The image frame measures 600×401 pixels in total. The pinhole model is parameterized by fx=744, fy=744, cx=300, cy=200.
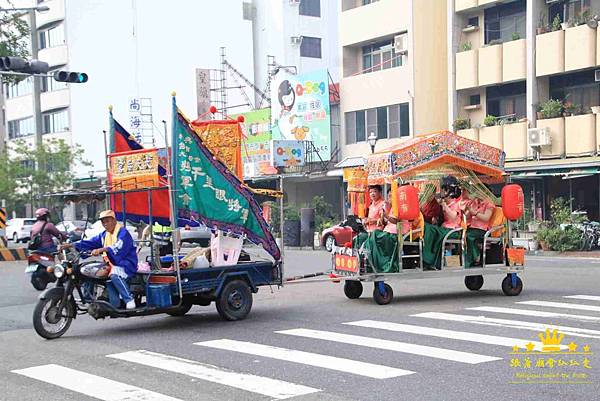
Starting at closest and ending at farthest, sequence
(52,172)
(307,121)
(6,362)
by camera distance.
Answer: (6,362)
(307,121)
(52,172)

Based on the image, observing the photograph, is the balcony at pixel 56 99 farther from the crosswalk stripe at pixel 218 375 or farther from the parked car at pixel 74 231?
the crosswalk stripe at pixel 218 375

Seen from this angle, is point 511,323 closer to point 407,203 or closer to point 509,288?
point 407,203

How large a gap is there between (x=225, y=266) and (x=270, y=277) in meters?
0.94

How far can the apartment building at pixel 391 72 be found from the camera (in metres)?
33.0

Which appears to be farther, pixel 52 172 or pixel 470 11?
pixel 52 172

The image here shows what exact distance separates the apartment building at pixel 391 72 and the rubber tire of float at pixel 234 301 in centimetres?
2031

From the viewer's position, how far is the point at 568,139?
26.7 meters

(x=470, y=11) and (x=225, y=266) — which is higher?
(x=470, y=11)

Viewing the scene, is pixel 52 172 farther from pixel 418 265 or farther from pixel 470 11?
pixel 418 265

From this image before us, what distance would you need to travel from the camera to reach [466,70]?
30.5m

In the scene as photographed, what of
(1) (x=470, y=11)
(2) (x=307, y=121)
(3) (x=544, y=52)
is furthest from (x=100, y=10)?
(3) (x=544, y=52)

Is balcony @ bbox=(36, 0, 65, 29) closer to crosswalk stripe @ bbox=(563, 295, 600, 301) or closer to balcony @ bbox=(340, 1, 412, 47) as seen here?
balcony @ bbox=(340, 1, 412, 47)

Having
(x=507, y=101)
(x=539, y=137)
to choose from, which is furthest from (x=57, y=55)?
(x=539, y=137)

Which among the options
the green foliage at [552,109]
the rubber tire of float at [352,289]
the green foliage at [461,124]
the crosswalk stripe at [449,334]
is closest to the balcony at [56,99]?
the green foliage at [461,124]
